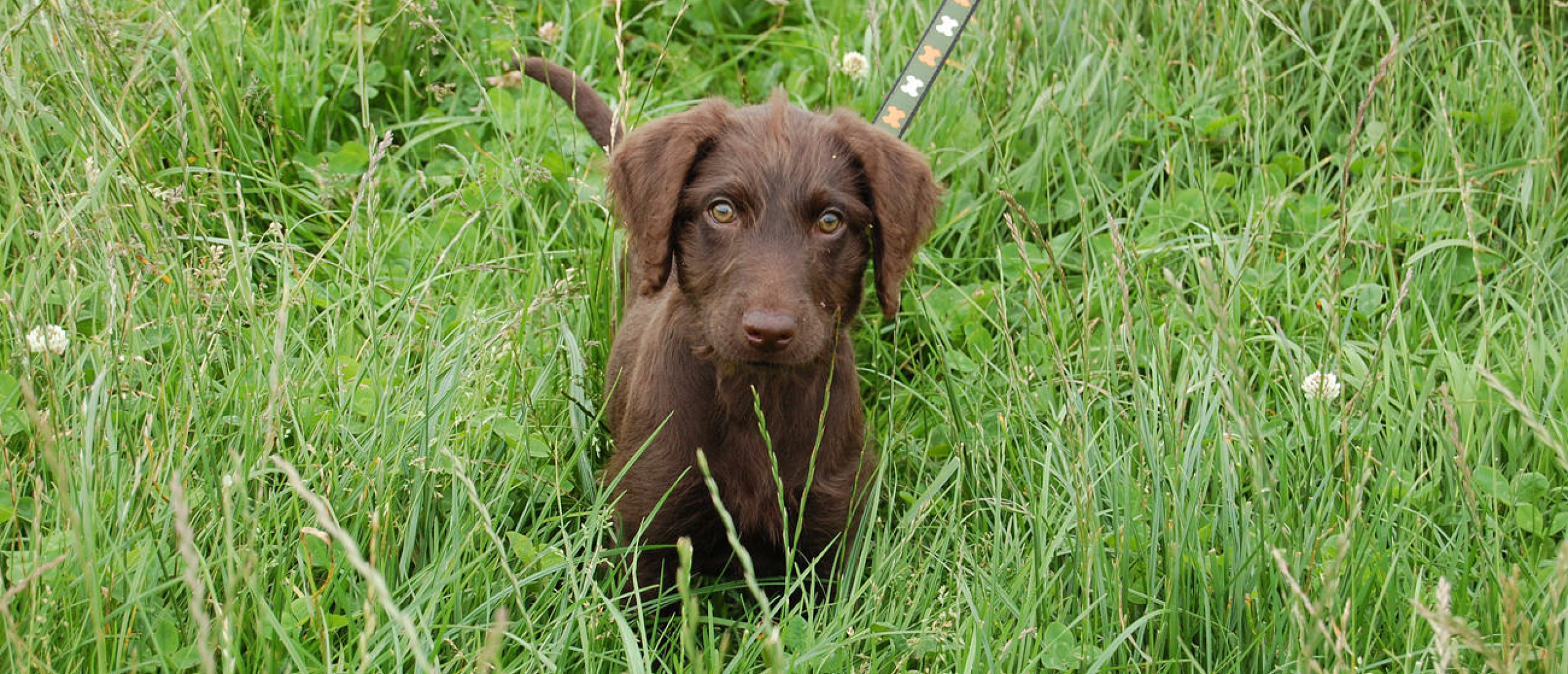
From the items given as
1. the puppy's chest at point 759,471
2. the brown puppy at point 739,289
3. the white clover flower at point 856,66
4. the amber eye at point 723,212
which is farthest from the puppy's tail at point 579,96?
the puppy's chest at point 759,471

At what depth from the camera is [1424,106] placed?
4.39m

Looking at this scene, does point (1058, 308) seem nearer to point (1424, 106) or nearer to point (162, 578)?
point (1424, 106)

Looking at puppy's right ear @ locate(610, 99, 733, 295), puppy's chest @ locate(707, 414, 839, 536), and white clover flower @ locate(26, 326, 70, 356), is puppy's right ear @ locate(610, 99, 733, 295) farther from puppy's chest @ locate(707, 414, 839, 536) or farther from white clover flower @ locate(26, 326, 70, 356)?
white clover flower @ locate(26, 326, 70, 356)

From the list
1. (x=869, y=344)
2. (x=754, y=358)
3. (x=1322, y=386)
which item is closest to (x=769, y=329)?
(x=754, y=358)

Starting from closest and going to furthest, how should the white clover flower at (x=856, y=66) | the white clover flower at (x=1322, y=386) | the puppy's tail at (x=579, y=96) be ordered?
the white clover flower at (x=1322, y=386)
the puppy's tail at (x=579, y=96)
the white clover flower at (x=856, y=66)

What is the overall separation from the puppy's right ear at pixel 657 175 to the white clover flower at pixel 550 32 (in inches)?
62.8

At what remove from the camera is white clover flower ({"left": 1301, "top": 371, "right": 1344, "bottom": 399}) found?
8.99ft

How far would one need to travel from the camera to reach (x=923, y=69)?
3.54 m

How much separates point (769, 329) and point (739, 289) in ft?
0.47

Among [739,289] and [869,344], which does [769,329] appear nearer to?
[739,289]

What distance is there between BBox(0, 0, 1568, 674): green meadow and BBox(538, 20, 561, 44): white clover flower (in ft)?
0.21

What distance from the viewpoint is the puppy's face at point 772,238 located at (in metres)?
2.58

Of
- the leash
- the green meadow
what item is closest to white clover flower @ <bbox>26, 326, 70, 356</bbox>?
the green meadow

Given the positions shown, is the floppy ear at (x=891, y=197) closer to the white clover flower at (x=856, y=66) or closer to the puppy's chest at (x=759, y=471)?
the puppy's chest at (x=759, y=471)
